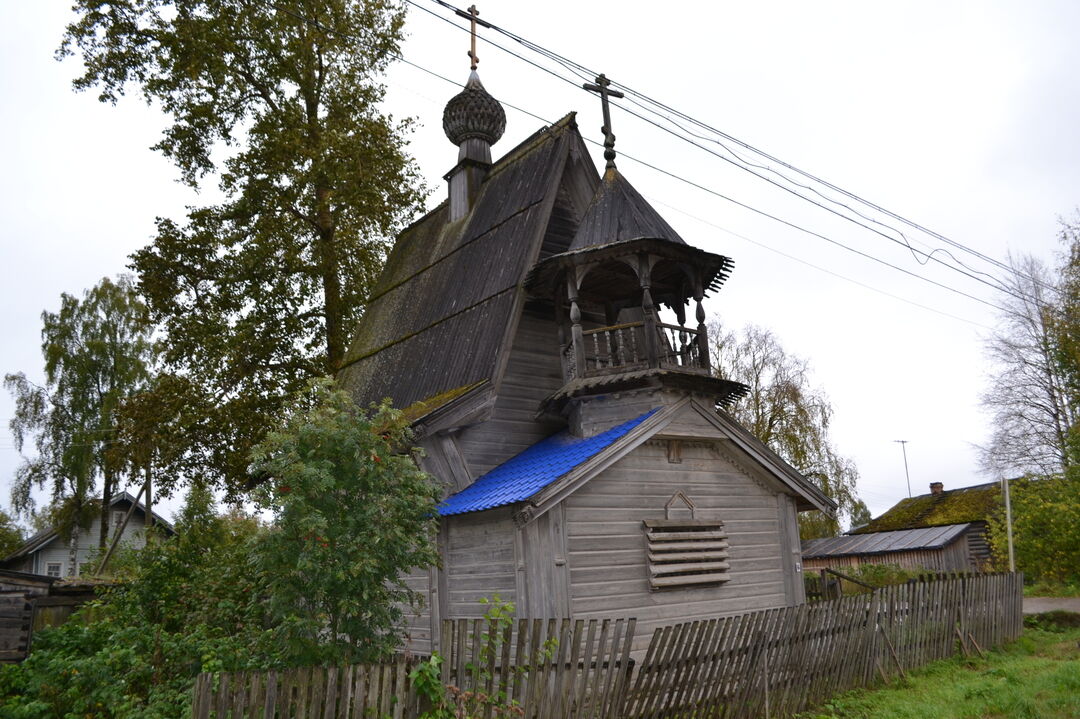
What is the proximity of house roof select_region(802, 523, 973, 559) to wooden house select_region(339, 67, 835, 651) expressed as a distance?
79.9 feet

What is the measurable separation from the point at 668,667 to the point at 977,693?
4.45m

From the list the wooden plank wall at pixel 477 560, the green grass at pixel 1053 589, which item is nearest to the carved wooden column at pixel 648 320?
the wooden plank wall at pixel 477 560

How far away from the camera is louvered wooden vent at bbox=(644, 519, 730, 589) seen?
38.9 feet

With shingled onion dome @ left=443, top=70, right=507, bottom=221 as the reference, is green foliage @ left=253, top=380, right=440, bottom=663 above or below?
below

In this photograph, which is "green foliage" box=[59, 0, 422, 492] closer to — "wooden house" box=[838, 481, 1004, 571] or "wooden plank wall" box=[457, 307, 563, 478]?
"wooden plank wall" box=[457, 307, 563, 478]

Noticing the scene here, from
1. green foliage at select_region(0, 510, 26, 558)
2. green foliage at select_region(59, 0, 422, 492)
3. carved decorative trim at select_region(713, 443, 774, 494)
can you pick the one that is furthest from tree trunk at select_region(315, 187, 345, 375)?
green foliage at select_region(0, 510, 26, 558)

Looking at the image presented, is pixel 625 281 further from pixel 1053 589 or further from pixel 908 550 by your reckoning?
pixel 908 550

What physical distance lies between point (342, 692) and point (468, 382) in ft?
25.3

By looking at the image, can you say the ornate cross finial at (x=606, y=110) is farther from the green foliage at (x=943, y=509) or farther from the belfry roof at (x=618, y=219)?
the green foliage at (x=943, y=509)

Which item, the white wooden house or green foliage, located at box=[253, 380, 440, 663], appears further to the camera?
the white wooden house

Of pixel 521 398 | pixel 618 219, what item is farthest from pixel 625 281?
pixel 521 398

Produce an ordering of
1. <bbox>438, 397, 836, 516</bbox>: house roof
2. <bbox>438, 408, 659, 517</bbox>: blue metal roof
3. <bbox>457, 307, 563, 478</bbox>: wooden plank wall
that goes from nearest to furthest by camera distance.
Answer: <bbox>438, 397, 836, 516</bbox>: house roof
<bbox>438, 408, 659, 517</bbox>: blue metal roof
<bbox>457, 307, 563, 478</bbox>: wooden plank wall

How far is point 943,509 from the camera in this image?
38531mm

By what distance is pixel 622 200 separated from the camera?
14156 millimetres
